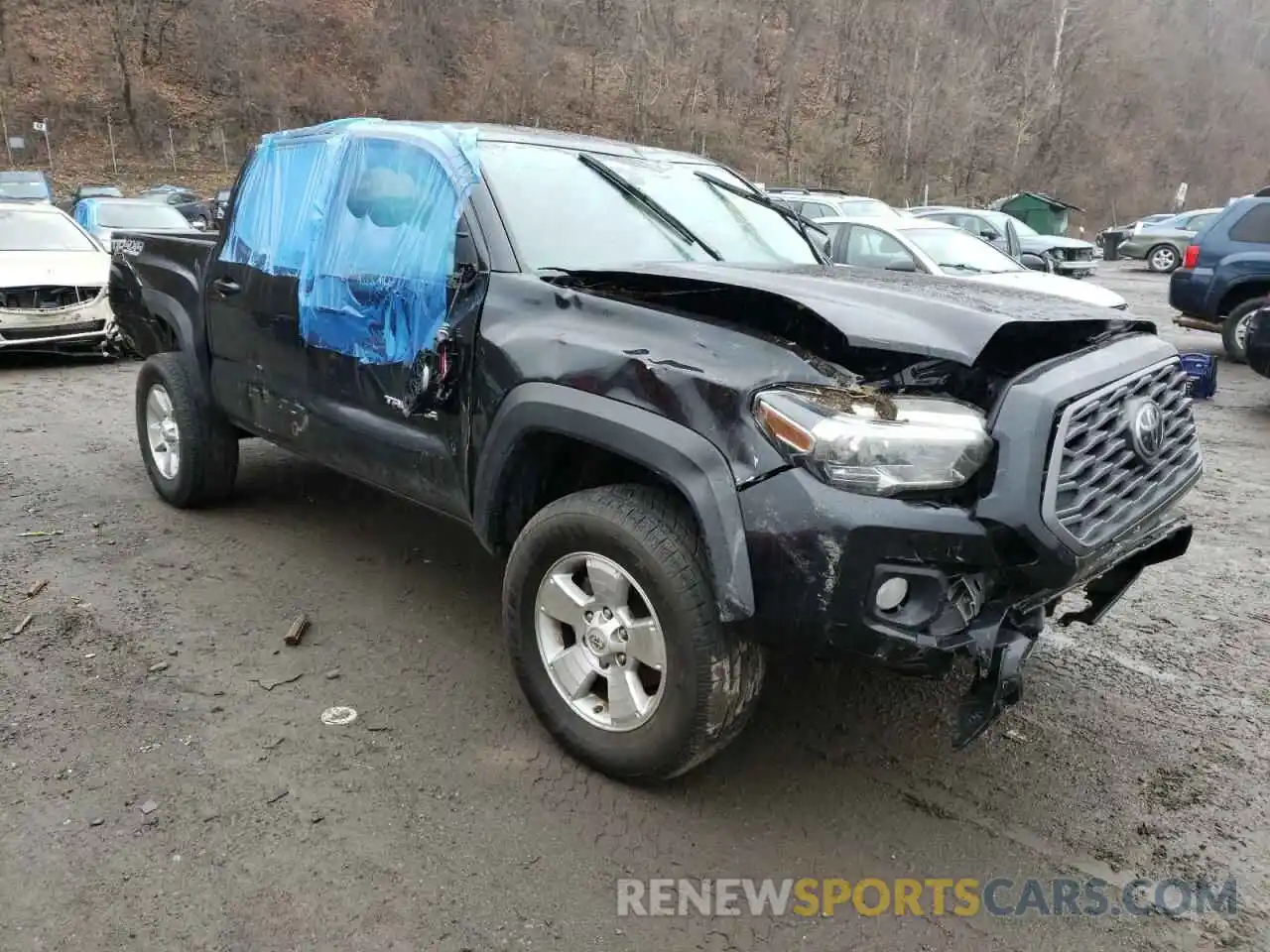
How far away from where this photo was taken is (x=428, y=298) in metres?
3.32

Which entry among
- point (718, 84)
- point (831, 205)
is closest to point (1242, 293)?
point (831, 205)

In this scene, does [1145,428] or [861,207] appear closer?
[1145,428]

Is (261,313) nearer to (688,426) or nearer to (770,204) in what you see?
(770,204)

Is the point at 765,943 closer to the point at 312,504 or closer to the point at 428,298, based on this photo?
the point at 428,298

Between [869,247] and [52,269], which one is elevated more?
[869,247]

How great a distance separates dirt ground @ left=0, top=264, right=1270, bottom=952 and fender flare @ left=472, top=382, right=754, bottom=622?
79 cm

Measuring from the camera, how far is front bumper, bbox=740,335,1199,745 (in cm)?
225

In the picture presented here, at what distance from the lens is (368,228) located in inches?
145

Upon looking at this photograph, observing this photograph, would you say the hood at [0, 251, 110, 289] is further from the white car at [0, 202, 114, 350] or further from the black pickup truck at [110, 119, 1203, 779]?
the black pickup truck at [110, 119, 1203, 779]

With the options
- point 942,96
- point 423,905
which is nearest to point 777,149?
point 942,96

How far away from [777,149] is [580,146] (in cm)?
4707

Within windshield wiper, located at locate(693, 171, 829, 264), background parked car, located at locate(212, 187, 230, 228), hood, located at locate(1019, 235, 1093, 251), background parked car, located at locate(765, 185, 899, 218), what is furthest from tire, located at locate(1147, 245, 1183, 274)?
windshield wiper, located at locate(693, 171, 829, 264)

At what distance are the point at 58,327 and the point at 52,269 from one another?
0.57 metres

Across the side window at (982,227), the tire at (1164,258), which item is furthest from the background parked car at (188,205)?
the tire at (1164,258)
